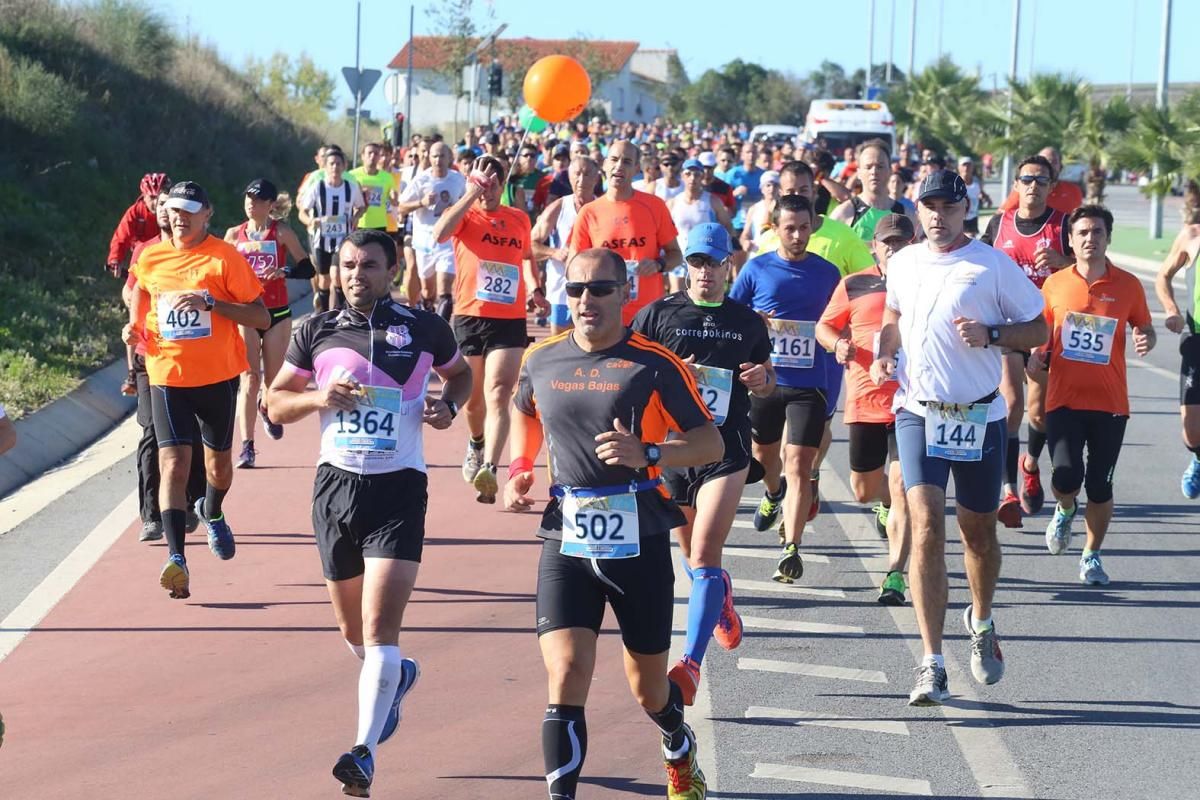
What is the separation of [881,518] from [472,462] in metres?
3.02

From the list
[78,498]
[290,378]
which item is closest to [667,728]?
[290,378]

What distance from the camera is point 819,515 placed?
1134 centimetres

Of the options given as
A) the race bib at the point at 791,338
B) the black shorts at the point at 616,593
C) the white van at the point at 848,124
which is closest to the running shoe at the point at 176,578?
the race bib at the point at 791,338

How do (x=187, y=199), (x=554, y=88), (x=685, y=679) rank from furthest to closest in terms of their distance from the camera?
1. (x=554, y=88)
2. (x=187, y=199)
3. (x=685, y=679)

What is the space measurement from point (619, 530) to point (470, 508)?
5.72 metres

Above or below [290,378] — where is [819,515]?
below

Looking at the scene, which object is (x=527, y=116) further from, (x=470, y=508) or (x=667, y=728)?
(x=667, y=728)

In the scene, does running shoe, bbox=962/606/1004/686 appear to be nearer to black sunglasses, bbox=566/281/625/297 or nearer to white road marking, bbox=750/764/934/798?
white road marking, bbox=750/764/934/798

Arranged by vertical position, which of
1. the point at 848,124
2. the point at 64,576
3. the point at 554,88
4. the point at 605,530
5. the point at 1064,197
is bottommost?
the point at 64,576

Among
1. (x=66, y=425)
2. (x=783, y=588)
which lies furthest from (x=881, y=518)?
(x=66, y=425)

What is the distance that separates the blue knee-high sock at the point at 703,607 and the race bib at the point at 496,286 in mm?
4582

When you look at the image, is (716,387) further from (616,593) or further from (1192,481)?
(1192,481)

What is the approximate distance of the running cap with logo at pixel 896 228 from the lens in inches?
356

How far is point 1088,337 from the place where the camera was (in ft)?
31.7
